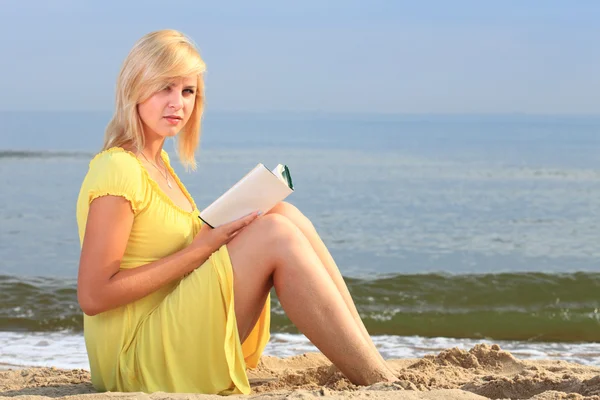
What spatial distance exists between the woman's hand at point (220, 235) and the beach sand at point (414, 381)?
585 mm

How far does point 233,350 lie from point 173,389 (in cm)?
28

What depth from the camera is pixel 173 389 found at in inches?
125

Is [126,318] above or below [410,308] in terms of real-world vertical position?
above

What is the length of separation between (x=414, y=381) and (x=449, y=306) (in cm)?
412

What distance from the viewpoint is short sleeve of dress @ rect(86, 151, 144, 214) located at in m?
3.08

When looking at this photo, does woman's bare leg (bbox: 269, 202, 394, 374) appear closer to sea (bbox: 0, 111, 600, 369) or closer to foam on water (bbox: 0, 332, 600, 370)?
foam on water (bbox: 0, 332, 600, 370)

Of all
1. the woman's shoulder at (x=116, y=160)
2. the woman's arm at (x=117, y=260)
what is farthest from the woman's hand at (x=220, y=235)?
the woman's shoulder at (x=116, y=160)

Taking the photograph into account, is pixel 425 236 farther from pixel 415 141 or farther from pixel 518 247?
pixel 415 141

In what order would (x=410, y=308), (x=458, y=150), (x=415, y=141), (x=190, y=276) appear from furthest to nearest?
(x=415, y=141) → (x=458, y=150) → (x=410, y=308) → (x=190, y=276)

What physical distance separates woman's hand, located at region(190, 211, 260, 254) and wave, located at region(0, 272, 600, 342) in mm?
3114

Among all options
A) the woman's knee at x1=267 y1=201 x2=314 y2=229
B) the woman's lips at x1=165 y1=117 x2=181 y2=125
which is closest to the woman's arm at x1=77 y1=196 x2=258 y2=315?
the woman's knee at x1=267 y1=201 x2=314 y2=229

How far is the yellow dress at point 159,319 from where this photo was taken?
312 cm

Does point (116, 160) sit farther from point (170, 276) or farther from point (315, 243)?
point (315, 243)

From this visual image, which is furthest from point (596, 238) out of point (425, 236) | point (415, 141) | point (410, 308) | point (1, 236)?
point (415, 141)
